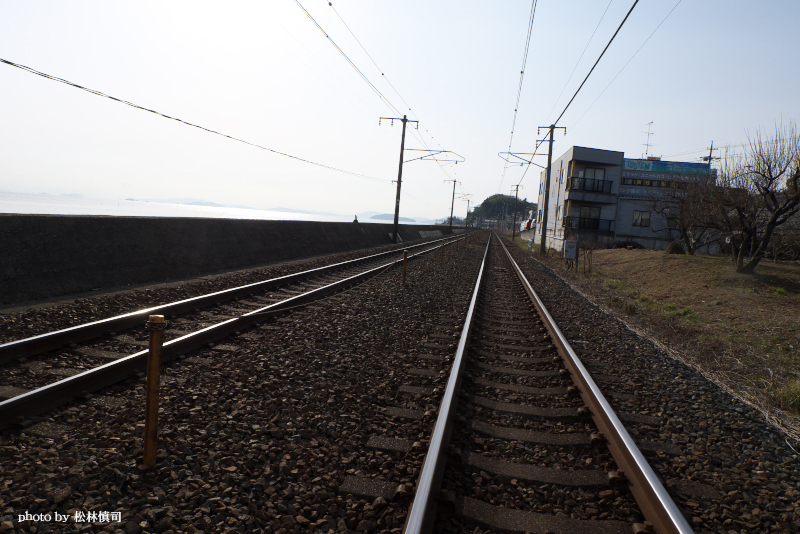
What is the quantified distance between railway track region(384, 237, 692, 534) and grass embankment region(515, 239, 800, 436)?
239 centimetres

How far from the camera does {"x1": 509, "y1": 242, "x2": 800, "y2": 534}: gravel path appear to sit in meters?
3.08

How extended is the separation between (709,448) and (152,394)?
4462 millimetres

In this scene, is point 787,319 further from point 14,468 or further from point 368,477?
point 14,468

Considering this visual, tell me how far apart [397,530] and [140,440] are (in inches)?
84.2

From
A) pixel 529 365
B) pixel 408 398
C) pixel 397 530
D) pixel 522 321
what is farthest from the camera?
pixel 522 321

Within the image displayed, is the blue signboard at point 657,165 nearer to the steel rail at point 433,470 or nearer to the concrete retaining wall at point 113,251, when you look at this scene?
the concrete retaining wall at point 113,251

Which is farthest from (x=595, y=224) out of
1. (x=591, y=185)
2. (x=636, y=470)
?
(x=636, y=470)

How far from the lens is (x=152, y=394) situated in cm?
330

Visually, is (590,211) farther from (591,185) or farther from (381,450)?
(381,450)

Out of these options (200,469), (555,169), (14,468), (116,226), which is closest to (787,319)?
(200,469)

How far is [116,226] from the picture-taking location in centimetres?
1109

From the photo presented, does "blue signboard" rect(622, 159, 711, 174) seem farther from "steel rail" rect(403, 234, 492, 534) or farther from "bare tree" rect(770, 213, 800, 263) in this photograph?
"steel rail" rect(403, 234, 492, 534)

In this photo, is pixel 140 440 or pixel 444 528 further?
pixel 140 440

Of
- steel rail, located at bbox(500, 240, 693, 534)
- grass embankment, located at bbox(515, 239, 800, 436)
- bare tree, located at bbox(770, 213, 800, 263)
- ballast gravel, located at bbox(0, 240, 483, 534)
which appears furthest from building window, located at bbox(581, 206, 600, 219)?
steel rail, located at bbox(500, 240, 693, 534)
